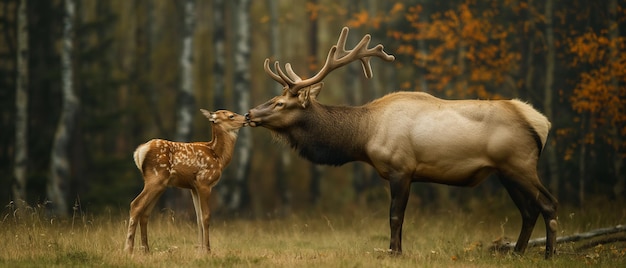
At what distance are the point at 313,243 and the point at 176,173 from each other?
10.2 ft

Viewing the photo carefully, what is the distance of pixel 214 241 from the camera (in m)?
11.0

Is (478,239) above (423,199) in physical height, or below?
above

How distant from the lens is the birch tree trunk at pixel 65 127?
16.1 m

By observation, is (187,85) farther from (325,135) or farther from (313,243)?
(325,135)

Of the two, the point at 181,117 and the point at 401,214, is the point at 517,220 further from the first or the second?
the point at 181,117

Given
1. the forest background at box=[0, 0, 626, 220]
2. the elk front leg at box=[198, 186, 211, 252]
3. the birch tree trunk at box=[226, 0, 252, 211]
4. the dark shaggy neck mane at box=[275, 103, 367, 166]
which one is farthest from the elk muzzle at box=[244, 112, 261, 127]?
the birch tree trunk at box=[226, 0, 252, 211]

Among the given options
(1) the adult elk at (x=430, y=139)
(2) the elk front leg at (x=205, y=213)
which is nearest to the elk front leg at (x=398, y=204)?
(1) the adult elk at (x=430, y=139)

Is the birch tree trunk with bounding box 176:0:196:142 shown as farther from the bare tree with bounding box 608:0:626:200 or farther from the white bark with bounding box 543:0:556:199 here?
the bare tree with bounding box 608:0:626:200

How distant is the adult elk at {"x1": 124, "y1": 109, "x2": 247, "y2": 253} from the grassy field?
1.13 ft

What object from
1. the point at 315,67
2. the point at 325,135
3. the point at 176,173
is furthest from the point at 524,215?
the point at 315,67

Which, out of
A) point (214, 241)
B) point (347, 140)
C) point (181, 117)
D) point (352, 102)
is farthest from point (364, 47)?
point (352, 102)

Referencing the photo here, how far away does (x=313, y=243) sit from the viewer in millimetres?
11477

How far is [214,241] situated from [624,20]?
9696 millimetres

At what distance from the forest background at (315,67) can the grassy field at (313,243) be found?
95.2 inches
